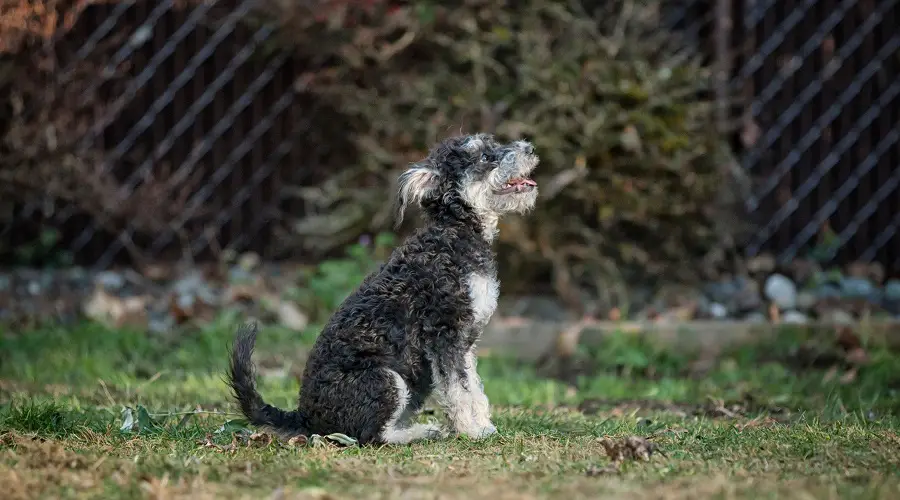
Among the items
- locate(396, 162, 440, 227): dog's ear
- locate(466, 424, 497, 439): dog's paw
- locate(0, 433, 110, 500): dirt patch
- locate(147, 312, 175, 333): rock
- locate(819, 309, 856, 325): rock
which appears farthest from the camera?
locate(147, 312, 175, 333): rock

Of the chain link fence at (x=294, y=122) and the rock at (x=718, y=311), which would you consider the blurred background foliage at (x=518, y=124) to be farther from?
the rock at (x=718, y=311)

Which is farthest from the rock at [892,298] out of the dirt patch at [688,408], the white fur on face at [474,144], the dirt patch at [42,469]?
the dirt patch at [42,469]

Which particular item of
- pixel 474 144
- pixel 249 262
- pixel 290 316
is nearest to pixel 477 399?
pixel 474 144

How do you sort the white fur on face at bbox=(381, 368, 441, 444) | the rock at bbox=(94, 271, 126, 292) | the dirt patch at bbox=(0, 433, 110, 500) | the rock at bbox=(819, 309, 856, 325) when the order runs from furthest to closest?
the rock at bbox=(94, 271, 126, 292), the rock at bbox=(819, 309, 856, 325), the white fur on face at bbox=(381, 368, 441, 444), the dirt patch at bbox=(0, 433, 110, 500)

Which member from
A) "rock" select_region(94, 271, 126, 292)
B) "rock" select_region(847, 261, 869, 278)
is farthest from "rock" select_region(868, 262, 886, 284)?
"rock" select_region(94, 271, 126, 292)

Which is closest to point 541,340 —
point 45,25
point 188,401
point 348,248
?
point 348,248

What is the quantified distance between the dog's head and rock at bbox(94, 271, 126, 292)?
14.1ft

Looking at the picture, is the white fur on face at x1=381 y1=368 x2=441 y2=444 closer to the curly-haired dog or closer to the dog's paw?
the curly-haired dog

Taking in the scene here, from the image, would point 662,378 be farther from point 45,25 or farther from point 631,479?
point 45,25

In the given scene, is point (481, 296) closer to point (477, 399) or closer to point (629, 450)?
point (477, 399)

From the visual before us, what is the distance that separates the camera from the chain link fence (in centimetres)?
823

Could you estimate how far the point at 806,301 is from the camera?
7.34 metres

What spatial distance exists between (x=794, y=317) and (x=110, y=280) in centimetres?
506

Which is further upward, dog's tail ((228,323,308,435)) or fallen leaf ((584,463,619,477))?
dog's tail ((228,323,308,435))
